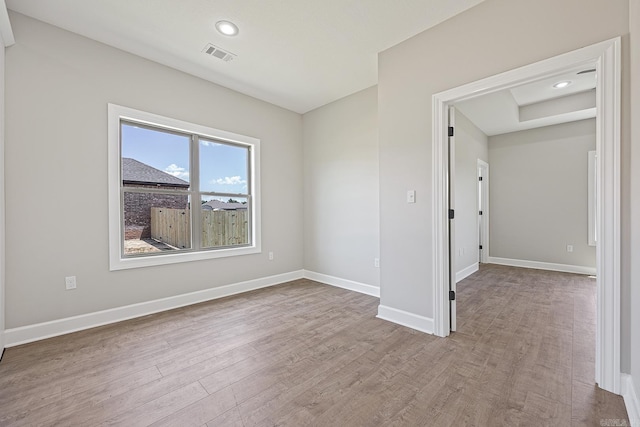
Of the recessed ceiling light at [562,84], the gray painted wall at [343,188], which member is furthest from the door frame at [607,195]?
the recessed ceiling light at [562,84]

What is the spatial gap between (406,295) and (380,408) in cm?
129

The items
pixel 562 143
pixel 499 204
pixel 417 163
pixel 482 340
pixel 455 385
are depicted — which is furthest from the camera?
pixel 499 204

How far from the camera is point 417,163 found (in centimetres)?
260

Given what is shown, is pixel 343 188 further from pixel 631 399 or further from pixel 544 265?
pixel 544 265

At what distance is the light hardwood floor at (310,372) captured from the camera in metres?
1.50

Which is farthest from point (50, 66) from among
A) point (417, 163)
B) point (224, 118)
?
point (417, 163)

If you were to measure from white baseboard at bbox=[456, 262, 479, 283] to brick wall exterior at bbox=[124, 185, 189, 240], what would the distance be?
4.45 metres

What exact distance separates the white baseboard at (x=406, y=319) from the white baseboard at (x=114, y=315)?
77.4 inches

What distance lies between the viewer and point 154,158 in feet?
10.4

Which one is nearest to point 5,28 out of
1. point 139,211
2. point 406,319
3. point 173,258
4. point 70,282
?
point 139,211

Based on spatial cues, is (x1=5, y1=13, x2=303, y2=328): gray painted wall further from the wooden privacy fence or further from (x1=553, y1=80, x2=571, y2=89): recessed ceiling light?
(x1=553, y1=80, x2=571, y2=89): recessed ceiling light

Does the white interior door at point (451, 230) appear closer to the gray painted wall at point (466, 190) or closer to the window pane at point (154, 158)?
the gray painted wall at point (466, 190)

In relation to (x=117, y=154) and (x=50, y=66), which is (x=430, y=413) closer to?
(x=117, y=154)

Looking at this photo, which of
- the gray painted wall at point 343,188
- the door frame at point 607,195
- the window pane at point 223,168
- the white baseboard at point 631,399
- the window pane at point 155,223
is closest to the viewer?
the white baseboard at point 631,399
